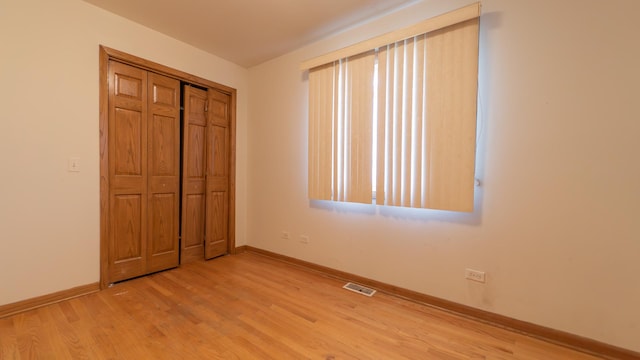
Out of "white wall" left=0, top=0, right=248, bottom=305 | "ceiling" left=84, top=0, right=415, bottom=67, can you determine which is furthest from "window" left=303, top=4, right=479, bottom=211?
"white wall" left=0, top=0, right=248, bottom=305

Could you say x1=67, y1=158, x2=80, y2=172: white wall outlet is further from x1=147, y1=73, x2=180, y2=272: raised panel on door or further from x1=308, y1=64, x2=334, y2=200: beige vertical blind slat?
x1=308, y1=64, x2=334, y2=200: beige vertical blind slat

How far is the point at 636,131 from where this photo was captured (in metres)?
A: 1.58

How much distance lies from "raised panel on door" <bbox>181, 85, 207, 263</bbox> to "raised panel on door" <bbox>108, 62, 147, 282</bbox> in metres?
0.46

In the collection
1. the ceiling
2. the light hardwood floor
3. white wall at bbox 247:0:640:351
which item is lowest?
the light hardwood floor

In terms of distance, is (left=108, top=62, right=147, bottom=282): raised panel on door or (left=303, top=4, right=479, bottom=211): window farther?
(left=108, top=62, right=147, bottom=282): raised panel on door

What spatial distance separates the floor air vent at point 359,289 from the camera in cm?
253

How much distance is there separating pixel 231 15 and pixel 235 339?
2925 mm

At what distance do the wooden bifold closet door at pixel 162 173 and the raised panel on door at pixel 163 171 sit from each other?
0.4 inches

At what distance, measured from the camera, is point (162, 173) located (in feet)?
9.91

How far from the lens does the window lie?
6.78ft

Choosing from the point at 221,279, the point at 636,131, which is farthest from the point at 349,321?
the point at 636,131

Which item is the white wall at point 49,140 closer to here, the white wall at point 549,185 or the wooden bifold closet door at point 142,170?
the wooden bifold closet door at point 142,170

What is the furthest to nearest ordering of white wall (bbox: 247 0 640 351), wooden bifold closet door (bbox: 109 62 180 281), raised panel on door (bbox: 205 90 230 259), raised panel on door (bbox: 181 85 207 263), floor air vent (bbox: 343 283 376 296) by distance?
raised panel on door (bbox: 205 90 230 259), raised panel on door (bbox: 181 85 207 263), wooden bifold closet door (bbox: 109 62 180 281), floor air vent (bbox: 343 283 376 296), white wall (bbox: 247 0 640 351)

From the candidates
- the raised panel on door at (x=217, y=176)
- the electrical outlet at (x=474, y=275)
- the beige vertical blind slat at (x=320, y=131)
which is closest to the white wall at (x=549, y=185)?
the electrical outlet at (x=474, y=275)
